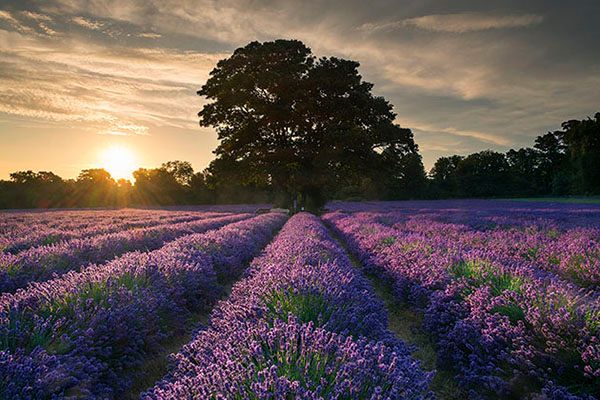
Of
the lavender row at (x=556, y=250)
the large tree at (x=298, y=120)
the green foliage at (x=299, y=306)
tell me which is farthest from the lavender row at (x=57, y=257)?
the large tree at (x=298, y=120)

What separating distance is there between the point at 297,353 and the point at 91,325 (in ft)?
6.40

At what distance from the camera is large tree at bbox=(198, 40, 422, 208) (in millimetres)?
29125

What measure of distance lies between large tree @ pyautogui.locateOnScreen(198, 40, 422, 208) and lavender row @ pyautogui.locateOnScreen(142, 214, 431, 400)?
978 inches

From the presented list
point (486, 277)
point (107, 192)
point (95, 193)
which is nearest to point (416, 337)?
point (486, 277)

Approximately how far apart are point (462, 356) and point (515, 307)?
685 mm

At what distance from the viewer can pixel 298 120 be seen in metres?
30.7

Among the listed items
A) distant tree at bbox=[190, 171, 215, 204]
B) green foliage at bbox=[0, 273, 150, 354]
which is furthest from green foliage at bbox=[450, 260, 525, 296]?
distant tree at bbox=[190, 171, 215, 204]

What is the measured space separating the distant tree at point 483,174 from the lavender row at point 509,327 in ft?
255

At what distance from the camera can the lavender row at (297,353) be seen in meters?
1.89

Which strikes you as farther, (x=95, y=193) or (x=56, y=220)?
(x=95, y=193)

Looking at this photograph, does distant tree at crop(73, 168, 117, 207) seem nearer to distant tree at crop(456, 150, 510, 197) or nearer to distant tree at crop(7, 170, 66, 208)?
distant tree at crop(7, 170, 66, 208)

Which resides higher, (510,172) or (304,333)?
(510,172)

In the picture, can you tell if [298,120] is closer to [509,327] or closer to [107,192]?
[509,327]

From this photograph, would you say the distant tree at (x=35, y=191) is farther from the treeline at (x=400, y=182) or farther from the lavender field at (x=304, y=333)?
the lavender field at (x=304, y=333)
